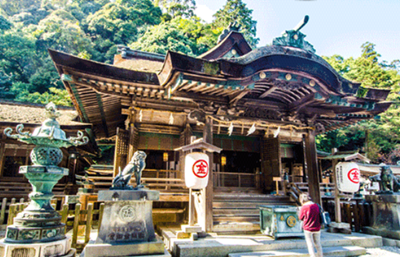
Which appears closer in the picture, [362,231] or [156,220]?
[362,231]

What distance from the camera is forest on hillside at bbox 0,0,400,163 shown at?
24219 millimetres

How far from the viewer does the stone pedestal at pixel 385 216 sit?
7.82 metres

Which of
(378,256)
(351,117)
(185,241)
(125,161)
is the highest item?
(351,117)

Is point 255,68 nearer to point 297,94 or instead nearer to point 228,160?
point 297,94

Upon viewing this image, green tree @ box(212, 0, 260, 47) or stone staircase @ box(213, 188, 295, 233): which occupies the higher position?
green tree @ box(212, 0, 260, 47)

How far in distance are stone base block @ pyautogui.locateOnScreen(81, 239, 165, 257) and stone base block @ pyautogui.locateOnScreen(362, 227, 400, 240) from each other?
760 cm

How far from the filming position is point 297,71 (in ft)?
22.6

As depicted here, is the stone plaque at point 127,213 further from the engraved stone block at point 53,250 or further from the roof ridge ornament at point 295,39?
the roof ridge ornament at point 295,39

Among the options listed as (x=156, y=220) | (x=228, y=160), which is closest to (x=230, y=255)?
(x=156, y=220)

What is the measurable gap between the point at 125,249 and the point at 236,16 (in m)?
44.5

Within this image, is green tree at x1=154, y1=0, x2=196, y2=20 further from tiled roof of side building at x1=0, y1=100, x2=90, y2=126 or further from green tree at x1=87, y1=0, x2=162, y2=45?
tiled roof of side building at x1=0, y1=100, x2=90, y2=126

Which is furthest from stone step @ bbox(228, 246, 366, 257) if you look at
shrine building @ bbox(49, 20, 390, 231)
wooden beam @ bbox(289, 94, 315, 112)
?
wooden beam @ bbox(289, 94, 315, 112)

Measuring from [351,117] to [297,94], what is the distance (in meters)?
3.28

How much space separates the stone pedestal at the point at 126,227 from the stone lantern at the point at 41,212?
2.35 feet
